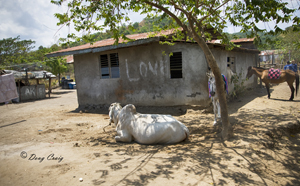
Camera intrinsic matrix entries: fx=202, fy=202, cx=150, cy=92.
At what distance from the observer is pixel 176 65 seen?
27.4ft

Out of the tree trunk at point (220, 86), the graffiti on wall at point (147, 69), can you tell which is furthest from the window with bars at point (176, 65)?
the tree trunk at point (220, 86)

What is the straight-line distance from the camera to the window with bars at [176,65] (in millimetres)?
8258

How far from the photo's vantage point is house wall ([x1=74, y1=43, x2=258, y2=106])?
7871mm

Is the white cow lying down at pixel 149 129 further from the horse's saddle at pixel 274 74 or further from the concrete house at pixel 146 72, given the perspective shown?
the horse's saddle at pixel 274 74

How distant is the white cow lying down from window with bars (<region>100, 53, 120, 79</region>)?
16.7 feet

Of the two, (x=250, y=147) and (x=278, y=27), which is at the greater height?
(x=278, y=27)

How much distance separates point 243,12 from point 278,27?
1541mm

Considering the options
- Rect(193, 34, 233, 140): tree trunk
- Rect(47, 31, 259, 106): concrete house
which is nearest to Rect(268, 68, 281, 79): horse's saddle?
Rect(47, 31, 259, 106): concrete house

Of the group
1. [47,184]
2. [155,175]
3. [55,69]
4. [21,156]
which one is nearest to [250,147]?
[155,175]

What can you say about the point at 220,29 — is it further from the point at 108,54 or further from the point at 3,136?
the point at 3,136

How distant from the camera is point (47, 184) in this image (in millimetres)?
3137

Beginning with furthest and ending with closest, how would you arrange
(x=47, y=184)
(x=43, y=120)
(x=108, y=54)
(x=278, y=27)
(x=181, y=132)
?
(x=108, y=54) → (x=43, y=120) → (x=181, y=132) → (x=278, y=27) → (x=47, y=184)

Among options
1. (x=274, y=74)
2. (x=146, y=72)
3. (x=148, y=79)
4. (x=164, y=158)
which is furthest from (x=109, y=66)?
(x=274, y=74)

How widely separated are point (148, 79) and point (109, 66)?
7.70ft
